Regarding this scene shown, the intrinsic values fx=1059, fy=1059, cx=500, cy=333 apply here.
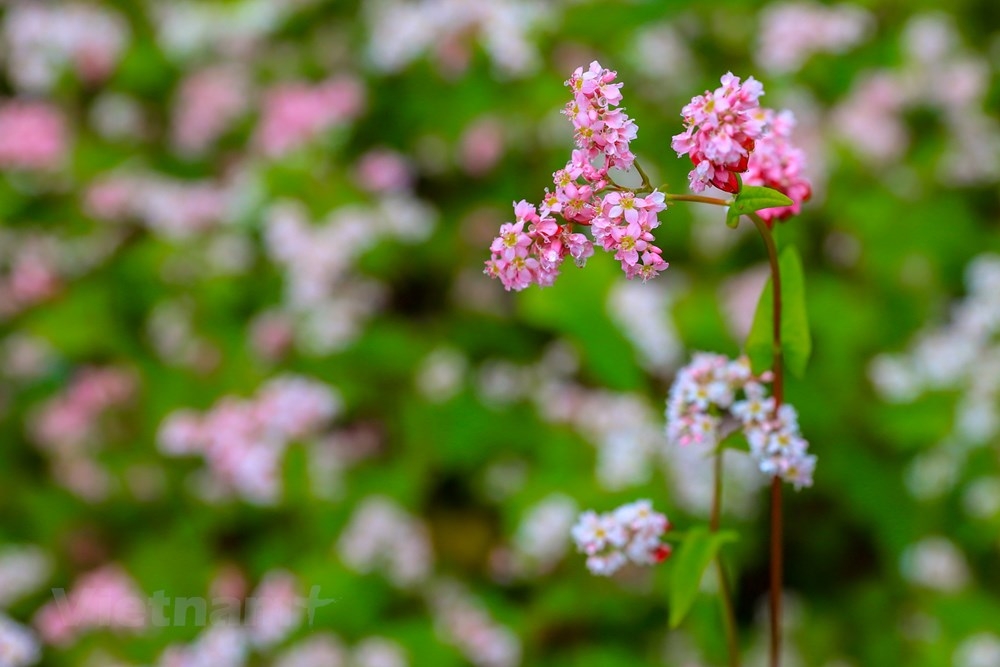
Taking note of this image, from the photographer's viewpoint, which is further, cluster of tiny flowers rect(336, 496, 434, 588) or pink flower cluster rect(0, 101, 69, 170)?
pink flower cluster rect(0, 101, 69, 170)

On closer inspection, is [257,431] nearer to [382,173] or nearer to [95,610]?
[95,610]

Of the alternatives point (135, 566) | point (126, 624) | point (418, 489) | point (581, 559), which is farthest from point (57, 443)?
point (581, 559)

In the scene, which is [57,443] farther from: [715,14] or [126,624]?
[715,14]

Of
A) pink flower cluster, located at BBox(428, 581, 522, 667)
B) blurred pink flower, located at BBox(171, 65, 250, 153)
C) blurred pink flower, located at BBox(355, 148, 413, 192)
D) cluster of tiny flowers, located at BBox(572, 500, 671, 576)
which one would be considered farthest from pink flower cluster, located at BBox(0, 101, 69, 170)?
cluster of tiny flowers, located at BBox(572, 500, 671, 576)

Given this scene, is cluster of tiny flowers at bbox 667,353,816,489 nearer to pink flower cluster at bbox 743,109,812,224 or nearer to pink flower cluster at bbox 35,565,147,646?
pink flower cluster at bbox 743,109,812,224

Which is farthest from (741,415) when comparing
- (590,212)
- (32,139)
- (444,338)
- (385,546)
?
(32,139)
